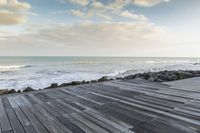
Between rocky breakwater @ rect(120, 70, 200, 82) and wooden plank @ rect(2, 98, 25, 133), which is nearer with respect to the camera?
wooden plank @ rect(2, 98, 25, 133)

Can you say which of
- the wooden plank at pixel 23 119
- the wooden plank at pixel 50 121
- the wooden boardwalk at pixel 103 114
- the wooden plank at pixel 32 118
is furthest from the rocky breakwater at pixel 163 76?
the wooden plank at pixel 23 119

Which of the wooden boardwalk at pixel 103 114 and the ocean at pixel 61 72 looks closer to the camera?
the wooden boardwalk at pixel 103 114

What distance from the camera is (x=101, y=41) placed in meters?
39.8

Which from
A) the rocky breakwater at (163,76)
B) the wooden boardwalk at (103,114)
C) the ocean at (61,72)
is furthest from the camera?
the ocean at (61,72)

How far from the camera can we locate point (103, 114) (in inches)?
112

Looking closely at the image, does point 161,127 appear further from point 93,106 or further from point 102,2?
point 102,2

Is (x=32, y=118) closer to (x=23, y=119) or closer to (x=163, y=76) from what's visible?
(x=23, y=119)

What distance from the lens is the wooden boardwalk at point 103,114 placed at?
2.29 m

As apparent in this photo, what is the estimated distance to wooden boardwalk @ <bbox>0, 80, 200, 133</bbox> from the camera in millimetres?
2293

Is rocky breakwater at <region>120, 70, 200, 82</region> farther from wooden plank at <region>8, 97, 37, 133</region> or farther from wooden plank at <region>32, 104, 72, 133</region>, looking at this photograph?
wooden plank at <region>8, 97, 37, 133</region>

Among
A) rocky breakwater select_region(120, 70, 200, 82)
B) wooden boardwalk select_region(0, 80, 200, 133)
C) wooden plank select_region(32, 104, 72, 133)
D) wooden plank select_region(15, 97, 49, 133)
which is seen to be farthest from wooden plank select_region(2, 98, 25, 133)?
rocky breakwater select_region(120, 70, 200, 82)

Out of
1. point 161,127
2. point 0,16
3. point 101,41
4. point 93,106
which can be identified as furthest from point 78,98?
point 101,41

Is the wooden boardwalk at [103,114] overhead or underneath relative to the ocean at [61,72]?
overhead

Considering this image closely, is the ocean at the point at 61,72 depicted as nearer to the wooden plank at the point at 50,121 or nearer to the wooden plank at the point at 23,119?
the wooden plank at the point at 23,119
